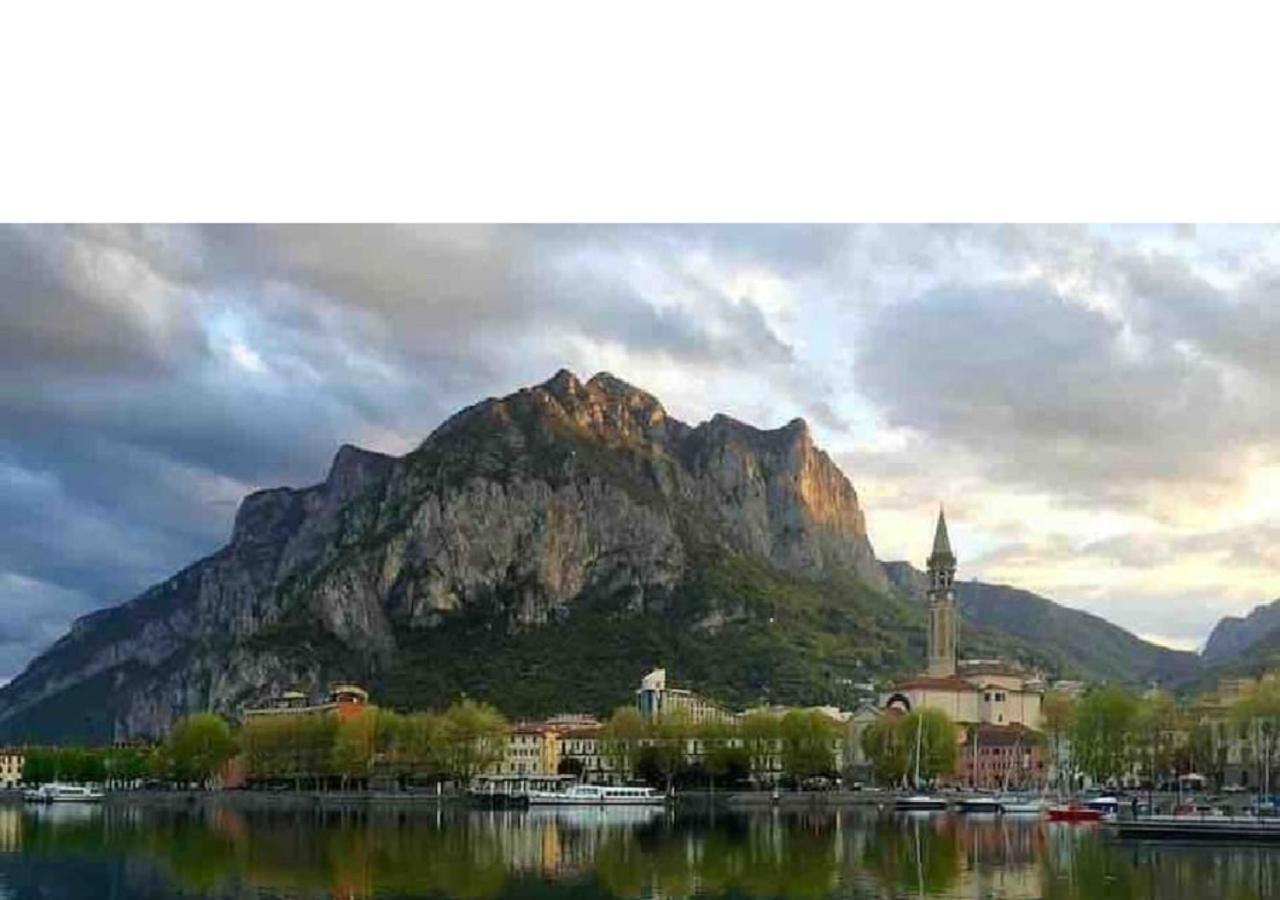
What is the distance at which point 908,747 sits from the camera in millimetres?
61500

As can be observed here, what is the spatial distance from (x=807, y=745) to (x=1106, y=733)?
12077 millimetres

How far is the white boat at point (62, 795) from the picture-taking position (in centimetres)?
7225

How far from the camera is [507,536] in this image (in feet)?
357

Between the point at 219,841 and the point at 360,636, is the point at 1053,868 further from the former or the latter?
the point at 360,636

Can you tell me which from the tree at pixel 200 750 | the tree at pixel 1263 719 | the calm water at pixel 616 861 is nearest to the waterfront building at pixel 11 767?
the tree at pixel 200 750

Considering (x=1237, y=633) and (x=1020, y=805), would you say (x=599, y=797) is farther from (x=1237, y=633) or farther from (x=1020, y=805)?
(x=1237, y=633)

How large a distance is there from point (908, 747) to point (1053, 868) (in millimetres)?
35281

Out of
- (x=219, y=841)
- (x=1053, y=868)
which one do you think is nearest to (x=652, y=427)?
(x=219, y=841)

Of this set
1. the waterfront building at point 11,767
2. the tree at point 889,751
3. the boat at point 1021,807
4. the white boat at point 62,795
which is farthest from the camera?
the waterfront building at point 11,767

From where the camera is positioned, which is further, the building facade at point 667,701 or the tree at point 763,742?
the building facade at point 667,701

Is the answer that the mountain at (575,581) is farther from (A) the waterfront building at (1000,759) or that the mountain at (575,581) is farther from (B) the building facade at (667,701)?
(A) the waterfront building at (1000,759)

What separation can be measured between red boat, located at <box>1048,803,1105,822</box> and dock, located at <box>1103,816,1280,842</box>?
28.9ft

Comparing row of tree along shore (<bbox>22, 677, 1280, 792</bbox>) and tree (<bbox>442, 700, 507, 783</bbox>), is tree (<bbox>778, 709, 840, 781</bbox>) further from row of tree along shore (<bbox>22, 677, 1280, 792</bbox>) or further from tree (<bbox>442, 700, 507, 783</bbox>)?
tree (<bbox>442, 700, 507, 783</bbox>)

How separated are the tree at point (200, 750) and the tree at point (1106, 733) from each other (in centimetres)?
3895
